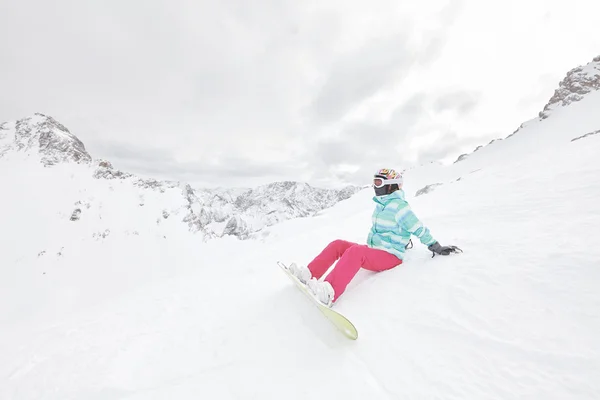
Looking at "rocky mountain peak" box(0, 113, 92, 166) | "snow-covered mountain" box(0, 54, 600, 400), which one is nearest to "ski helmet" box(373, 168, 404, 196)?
"snow-covered mountain" box(0, 54, 600, 400)

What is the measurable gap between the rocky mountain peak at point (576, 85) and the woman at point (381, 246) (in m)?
58.7

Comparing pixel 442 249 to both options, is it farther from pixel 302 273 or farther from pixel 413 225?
pixel 302 273

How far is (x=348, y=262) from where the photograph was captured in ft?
11.5

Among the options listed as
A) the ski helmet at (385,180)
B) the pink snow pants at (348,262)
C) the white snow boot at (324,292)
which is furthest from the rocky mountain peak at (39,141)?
the ski helmet at (385,180)

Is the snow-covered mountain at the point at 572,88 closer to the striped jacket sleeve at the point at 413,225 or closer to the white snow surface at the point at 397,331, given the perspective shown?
the white snow surface at the point at 397,331

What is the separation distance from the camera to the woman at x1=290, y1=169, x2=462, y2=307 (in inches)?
139

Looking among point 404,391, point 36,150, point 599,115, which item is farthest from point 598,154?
point 599,115

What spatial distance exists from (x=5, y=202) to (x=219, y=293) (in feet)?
69.7

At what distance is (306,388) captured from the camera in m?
2.14

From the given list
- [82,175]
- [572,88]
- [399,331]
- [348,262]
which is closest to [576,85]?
[572,88]

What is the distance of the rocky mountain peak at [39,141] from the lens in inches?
890

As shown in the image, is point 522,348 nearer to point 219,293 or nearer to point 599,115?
point 219,293

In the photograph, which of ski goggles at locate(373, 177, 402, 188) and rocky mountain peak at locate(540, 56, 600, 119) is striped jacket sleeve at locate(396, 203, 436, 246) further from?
rocky mountain peak at locate(540, 56, 600, 119)

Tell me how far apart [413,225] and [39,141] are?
108 ft
